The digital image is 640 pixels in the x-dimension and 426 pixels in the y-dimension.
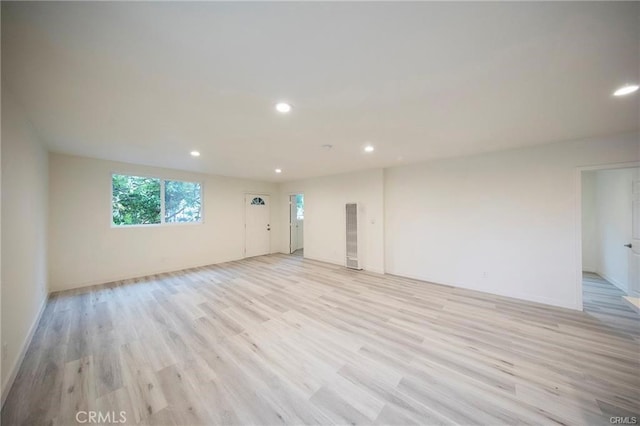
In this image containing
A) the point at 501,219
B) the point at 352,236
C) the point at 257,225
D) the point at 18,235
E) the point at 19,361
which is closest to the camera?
the point at 19,361

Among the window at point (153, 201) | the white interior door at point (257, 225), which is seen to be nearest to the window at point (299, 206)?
the white interior door at point (257, 225)

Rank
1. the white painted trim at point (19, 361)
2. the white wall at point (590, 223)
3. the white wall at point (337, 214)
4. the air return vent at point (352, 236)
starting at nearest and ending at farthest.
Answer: the white painted trim at point (19, 361) < the white wall at point (590, 223) < the white wall at point (337, 214) < the air return vent at point (352, 236)

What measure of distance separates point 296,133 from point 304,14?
1767mm

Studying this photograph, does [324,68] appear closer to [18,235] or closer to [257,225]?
[18,235]

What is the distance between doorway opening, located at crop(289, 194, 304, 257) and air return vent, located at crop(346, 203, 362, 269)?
83.7 inches

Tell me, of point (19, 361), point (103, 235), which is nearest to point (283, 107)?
point (19, 361)

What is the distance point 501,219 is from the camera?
12.4ft

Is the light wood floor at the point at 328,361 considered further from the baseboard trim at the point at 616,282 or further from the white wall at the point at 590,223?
the white wall at the point at 590,223

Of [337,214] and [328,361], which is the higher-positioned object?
[337,214]

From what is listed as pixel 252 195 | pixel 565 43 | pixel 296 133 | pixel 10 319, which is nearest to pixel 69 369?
pixel 10 319

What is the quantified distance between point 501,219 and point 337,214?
11.7 ft

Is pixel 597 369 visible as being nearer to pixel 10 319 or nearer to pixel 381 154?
pixel 381 154

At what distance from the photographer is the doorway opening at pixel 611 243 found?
3287 millimetres

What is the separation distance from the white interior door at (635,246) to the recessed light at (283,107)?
5284mm
